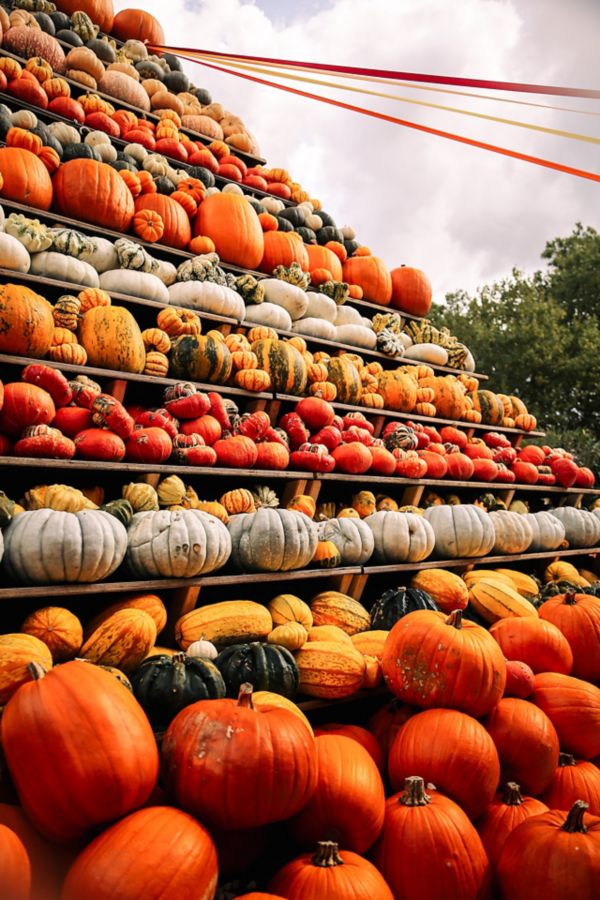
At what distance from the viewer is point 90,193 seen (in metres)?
3.67

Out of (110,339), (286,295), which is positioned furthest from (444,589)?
(286,295)

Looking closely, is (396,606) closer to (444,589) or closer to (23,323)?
(444,589)

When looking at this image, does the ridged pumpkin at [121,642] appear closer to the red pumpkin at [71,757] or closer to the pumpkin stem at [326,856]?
the red pumpkin at [71,757]

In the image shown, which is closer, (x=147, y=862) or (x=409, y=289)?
(x=147, y=862)

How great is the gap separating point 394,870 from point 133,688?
874mm

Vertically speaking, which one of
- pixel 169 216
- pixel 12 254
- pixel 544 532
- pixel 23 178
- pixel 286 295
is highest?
pixel 169 216

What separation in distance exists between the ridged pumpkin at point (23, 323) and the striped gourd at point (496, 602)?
2458 mm

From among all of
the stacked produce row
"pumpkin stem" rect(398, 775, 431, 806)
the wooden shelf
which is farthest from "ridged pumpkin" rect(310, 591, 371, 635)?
"pumpkin stem" rect(398, 775, 431, 806)

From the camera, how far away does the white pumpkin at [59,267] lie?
123 inches

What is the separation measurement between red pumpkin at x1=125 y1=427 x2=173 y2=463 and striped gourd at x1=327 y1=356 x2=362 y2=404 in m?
1.53

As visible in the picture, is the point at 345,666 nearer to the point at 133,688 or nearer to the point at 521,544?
the point at 133,688

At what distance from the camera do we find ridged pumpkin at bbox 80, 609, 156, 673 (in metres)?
1.92

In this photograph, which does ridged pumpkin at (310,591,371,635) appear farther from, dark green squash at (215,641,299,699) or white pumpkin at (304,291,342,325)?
white pumpkin at (304,291,342,325)

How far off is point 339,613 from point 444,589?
25.4 inches
